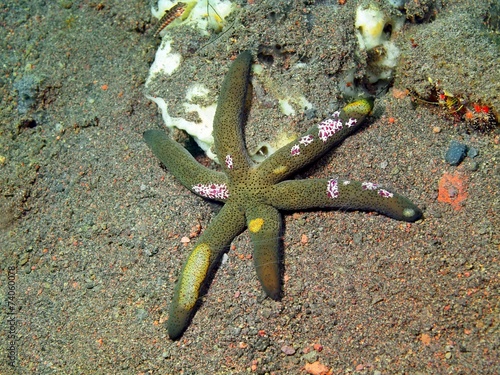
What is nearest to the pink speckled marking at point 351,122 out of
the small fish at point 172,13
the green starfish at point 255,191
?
the green starfish at point 255,191

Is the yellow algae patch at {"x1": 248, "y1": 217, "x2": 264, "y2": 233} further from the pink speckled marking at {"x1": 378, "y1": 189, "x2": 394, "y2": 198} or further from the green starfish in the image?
the pink speckled marking at {"x1": 378, "y1": 189, "x2": 394, "y2": 198}

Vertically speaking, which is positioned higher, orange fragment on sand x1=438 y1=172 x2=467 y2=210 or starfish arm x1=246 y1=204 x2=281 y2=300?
starfish arm x1=246 y1=204 x2=281 y2=300

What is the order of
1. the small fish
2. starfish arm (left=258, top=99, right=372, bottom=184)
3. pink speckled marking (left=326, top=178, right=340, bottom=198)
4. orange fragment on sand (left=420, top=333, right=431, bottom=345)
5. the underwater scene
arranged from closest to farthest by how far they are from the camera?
orange fragment on sand (left=420, top=333, right=431, bottom=345), the underwater scene, pink speckled marking (left=326, top=178, right=340, bottom=198), starfish arm (left=258, top=99, right=372, bottom=184), the small fish

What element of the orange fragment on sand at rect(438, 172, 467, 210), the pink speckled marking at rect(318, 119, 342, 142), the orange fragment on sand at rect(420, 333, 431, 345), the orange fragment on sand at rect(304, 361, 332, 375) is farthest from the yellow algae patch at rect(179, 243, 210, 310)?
the orange fragment on sand at rect(438, 172, 467, 210)

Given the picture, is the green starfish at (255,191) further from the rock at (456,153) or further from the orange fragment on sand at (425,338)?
the orange fragment on sand at (425,338)

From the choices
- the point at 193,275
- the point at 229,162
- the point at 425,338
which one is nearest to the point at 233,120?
the point at 229,162

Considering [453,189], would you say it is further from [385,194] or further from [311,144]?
[311,144]

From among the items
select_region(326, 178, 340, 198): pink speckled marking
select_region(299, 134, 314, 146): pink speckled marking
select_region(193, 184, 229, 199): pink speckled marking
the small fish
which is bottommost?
select_region(326, 178, 340, 198): pink speckled marking
